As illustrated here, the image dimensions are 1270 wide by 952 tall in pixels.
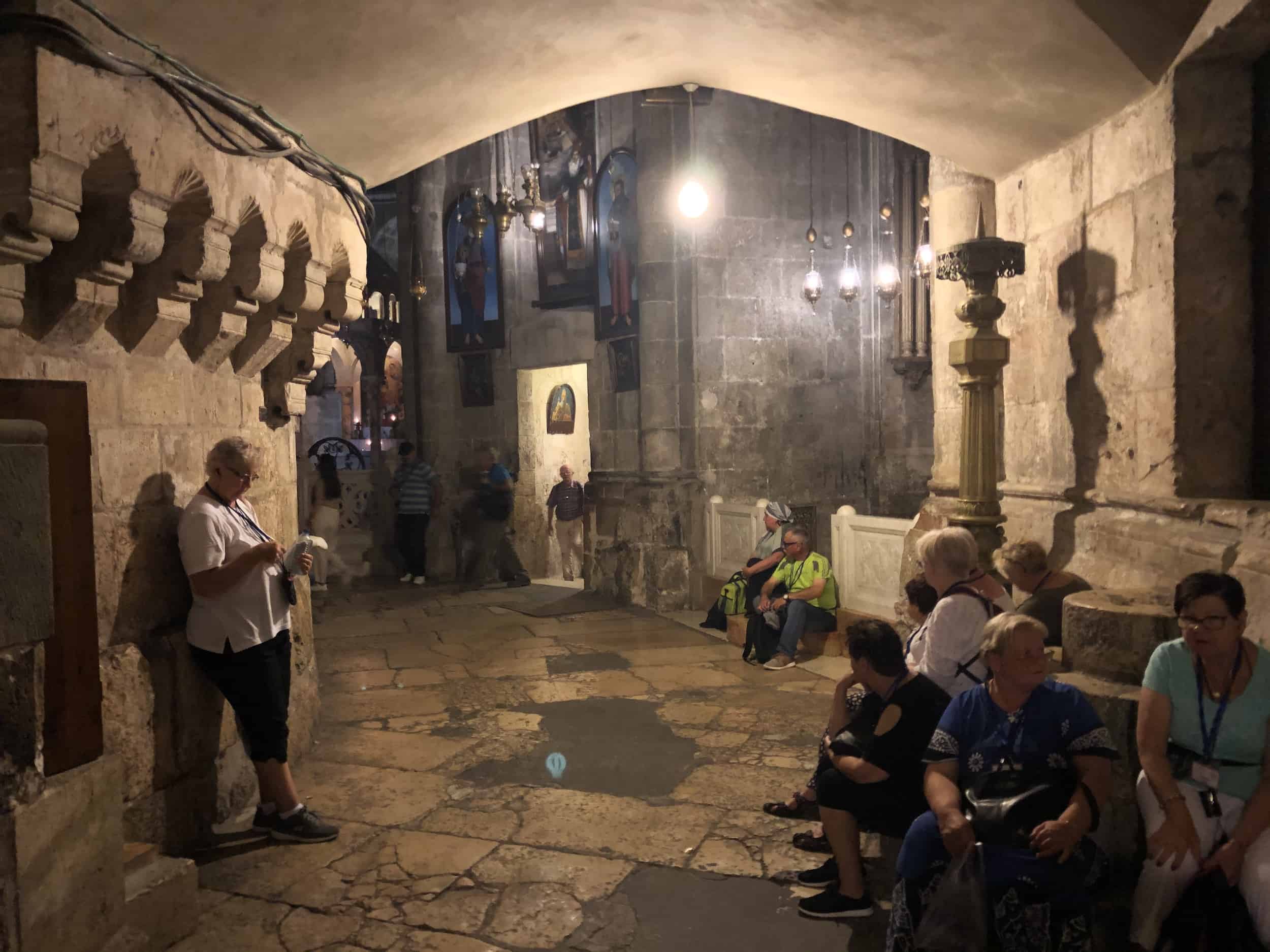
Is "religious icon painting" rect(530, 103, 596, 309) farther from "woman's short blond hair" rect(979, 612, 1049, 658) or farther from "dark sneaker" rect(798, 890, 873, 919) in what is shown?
"woman's short blond hair" rect(979, 612, 1049, 658)

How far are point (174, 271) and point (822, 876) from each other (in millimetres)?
3120

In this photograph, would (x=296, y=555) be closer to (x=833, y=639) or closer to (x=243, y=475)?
(x=243, y=475)

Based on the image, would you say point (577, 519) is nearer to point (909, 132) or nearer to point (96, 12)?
point (909, 132)

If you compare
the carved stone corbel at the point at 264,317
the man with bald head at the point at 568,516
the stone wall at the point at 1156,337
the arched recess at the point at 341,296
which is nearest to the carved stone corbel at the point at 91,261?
the carved stone corbel at the point at 264,317

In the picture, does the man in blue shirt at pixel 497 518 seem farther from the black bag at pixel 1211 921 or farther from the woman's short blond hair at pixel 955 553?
the black bag at pixel 1211 921

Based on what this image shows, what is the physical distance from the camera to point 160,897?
2826 millimetres

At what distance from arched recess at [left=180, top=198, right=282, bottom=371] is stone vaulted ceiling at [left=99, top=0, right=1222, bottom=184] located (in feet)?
1.89

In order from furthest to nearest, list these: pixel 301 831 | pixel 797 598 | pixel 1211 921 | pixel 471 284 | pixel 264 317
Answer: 1. pixel 471 284
2. pixel 797 598
3. pixel 264 317
4. pixel 301 831
5. pixel 1211 921

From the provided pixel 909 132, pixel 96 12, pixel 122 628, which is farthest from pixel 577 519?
pixel 96 12

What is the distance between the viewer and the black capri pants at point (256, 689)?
11.9ft

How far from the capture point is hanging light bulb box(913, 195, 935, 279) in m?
9.45

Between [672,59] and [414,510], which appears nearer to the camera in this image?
[672,59]

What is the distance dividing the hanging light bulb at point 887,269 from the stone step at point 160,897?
27.9ft

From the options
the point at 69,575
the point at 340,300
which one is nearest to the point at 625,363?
the point at 340,300
